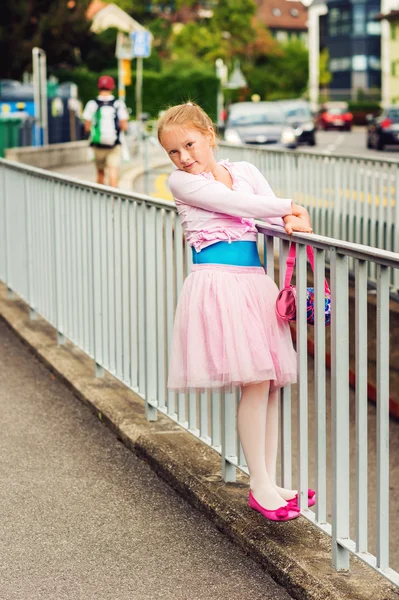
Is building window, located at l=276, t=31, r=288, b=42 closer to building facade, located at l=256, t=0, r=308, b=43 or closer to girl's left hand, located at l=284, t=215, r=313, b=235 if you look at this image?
building facade, located at l=256, t=0, r=308, b=43

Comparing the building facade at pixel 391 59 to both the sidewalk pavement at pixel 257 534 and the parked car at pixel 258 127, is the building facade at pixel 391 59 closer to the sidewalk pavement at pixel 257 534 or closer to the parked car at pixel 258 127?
the parked car at pixel 258 127

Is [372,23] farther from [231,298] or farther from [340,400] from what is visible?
[340,400]

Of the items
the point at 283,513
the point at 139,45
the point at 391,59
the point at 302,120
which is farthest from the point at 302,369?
the point at 391,59

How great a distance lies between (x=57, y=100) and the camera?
3709 centimetres

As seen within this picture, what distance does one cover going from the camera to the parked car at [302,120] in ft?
153

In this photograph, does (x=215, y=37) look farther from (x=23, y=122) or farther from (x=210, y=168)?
(x=210, y=168)

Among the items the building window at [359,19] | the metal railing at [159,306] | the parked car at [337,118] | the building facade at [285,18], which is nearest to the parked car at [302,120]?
the parked car at [337,118]

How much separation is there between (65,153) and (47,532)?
25.8 metres

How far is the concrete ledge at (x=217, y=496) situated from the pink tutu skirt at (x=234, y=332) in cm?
52

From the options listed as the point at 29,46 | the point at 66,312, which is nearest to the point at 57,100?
the point at 29,46

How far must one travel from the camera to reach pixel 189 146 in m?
4.46

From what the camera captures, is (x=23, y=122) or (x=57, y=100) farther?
(x=57, y=100)

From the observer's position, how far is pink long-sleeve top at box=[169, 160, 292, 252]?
4.33 meters

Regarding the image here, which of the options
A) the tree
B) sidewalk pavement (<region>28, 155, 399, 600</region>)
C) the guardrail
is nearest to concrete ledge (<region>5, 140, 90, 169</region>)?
the guardrail
